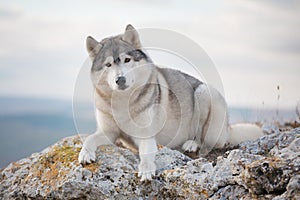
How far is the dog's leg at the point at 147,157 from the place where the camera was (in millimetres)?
4359

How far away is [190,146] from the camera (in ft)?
18.6

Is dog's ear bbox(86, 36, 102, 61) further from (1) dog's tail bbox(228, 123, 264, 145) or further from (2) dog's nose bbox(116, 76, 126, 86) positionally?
(1) dog's tail bbox(228, 123, 264, 145)

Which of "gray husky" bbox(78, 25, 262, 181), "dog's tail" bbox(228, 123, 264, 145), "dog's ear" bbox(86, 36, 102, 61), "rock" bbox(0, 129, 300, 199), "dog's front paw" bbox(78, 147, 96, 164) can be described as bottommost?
"rock" bbox(0, 129, 300, 199)

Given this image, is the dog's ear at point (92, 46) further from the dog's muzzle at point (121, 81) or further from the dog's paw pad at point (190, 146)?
the dog's paw pad at point (190, 146)

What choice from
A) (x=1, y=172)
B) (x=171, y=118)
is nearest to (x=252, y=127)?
(x=171, y=118)

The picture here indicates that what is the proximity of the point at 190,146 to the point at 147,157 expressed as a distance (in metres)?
1.24

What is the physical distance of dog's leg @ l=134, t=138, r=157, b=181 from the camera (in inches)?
172

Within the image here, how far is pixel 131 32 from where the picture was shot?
5.12 m

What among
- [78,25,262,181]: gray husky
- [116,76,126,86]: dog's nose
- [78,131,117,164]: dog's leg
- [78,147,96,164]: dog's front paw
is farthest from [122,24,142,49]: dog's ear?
[78,147,96,164]: dog's front paw

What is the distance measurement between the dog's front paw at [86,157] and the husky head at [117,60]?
82 centimetres

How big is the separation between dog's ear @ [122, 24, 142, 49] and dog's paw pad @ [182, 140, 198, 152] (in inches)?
60.6

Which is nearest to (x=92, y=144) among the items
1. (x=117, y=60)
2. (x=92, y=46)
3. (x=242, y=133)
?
(x=117, y=60)

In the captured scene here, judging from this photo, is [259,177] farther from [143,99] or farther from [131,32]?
[131,32]

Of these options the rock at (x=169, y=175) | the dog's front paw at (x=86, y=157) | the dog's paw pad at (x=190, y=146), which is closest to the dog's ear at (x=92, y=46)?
the rock at (x=169, y=175)
